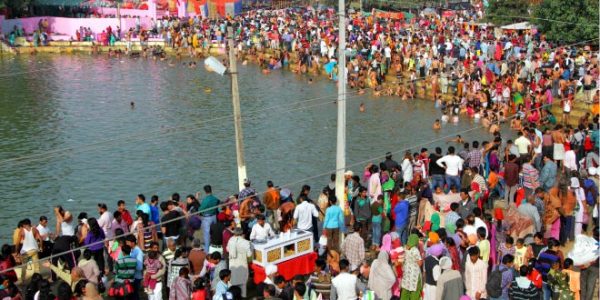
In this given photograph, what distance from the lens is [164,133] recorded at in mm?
Result: 25453

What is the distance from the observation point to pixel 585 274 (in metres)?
10.8

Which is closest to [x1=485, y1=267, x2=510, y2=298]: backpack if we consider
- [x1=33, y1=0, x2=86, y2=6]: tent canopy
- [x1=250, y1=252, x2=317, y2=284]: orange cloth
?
[x1=250, y1=252, x2=317, y2=284]: orange cloth

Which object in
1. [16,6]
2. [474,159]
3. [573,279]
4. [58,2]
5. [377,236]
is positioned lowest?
[377,236]

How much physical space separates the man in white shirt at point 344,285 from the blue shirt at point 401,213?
3.28 metres

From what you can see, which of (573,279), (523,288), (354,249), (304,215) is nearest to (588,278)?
(573,279)

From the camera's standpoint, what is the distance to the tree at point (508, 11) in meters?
42.3

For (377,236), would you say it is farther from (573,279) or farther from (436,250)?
(573,279)

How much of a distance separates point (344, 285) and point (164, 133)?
16503mm

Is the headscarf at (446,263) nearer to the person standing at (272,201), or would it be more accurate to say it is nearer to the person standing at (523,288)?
the person standing at (523,288)

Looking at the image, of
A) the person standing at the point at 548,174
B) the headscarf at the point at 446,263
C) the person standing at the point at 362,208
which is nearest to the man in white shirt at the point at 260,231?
the person standing at the point at 362,208

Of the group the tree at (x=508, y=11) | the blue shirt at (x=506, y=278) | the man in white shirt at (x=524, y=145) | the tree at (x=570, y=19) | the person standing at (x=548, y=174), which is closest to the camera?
the blue shirt at (x=506, y=278)

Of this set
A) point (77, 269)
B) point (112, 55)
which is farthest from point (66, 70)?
point (77, 269)

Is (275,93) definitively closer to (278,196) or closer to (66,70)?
(66,70)

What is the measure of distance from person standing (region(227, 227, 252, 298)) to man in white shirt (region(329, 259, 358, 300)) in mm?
1688
